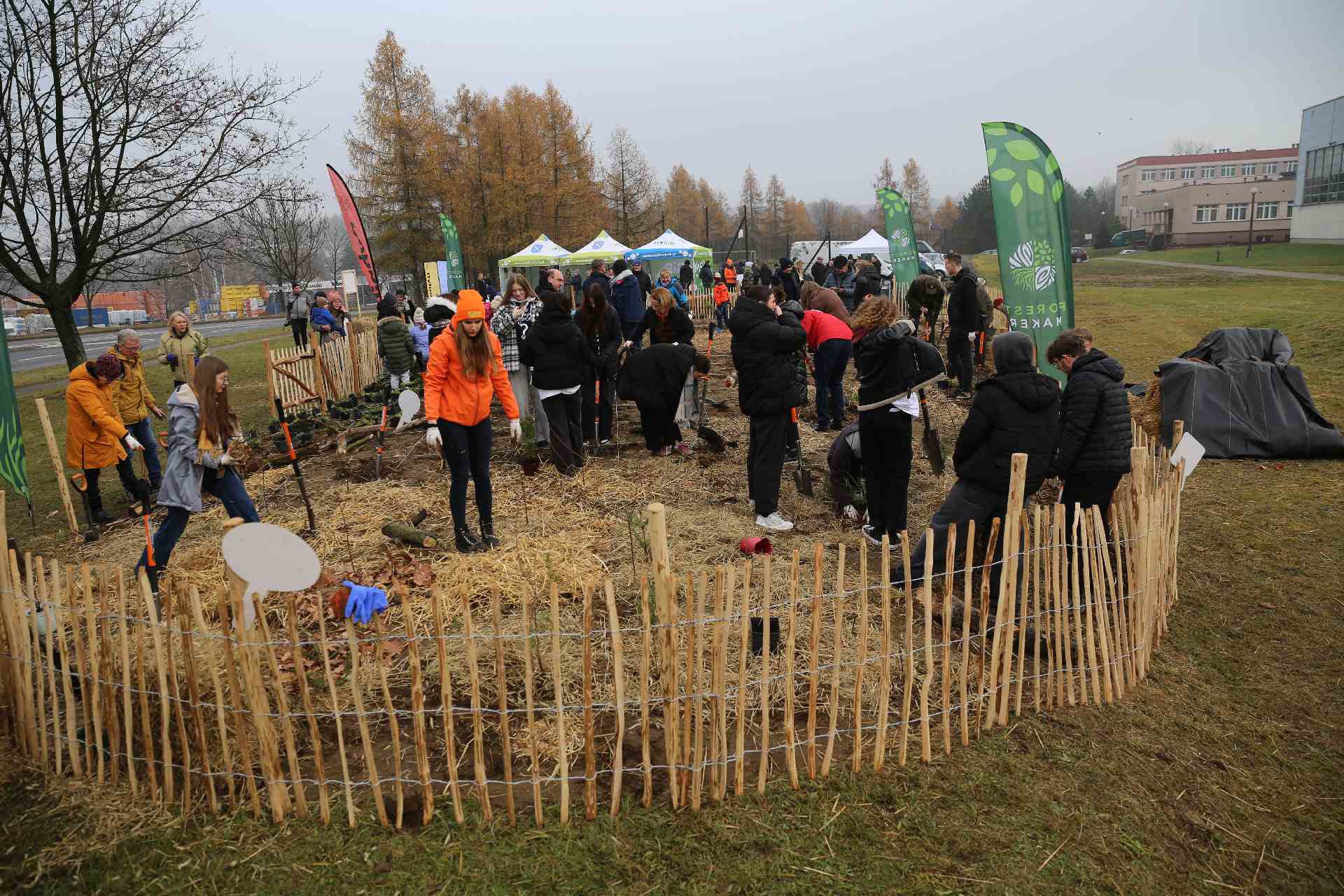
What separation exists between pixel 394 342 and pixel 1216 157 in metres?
108

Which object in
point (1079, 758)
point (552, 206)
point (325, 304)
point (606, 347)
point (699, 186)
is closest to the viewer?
point (1079, 758)

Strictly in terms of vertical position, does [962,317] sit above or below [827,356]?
above

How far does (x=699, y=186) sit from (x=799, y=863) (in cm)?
7372

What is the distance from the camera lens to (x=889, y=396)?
4.96 m

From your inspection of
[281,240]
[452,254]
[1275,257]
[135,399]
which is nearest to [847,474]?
[135,399]

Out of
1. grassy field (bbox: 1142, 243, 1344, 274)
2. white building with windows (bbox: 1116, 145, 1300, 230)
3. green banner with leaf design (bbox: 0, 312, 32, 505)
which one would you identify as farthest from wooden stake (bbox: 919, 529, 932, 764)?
white building with windows (bbox: 1116, 145, 1300, 230)

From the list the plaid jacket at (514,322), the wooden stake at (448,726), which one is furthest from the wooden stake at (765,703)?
the plaid jacket at (514,322)

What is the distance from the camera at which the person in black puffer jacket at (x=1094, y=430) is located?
4.23 metres

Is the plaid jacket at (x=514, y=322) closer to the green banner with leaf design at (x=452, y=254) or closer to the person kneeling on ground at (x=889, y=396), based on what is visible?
the person kneeling on ground at (x=889, y=396)

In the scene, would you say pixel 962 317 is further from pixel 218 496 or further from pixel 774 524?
pixel 218 496

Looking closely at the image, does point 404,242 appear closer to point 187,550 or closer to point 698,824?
point 187,550

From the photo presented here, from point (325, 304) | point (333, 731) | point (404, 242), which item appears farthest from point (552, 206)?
point (333, 731)

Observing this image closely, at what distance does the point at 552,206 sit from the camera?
37.9 m

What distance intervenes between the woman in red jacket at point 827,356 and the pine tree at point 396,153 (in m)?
29.3
